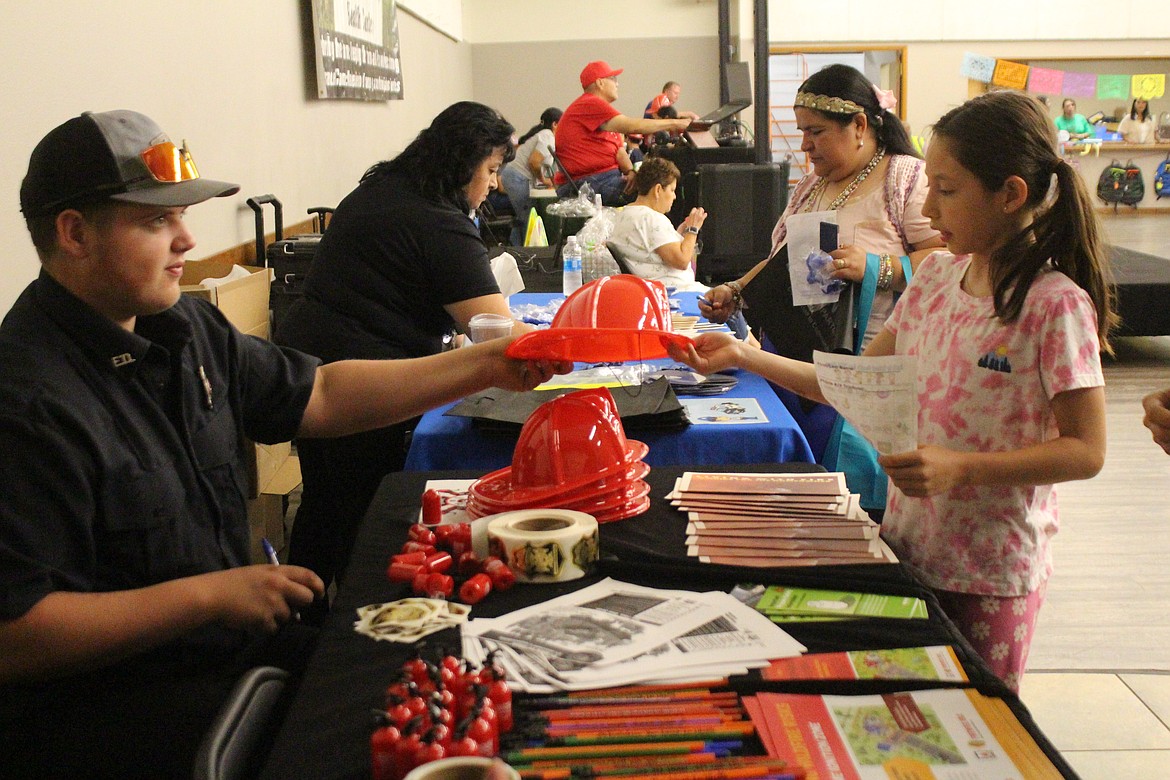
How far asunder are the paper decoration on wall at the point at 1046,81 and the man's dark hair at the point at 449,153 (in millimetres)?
13746

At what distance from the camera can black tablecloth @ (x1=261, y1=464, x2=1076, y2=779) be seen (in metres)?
1.12

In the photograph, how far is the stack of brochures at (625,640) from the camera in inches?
48.6

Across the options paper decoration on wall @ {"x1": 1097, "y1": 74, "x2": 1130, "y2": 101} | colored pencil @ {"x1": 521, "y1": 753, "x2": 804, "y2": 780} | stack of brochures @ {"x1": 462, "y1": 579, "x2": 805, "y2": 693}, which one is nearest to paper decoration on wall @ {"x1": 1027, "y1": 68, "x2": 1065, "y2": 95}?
paper decoration on wall @ {"x1": 1097, "y1": 74, "x2": 1130, "y2": 101}

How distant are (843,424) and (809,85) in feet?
3.50

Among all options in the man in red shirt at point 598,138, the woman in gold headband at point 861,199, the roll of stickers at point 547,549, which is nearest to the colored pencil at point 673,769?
the roll of stickers at point 547,549

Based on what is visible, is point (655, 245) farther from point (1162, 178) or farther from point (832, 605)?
point (1162, 178)

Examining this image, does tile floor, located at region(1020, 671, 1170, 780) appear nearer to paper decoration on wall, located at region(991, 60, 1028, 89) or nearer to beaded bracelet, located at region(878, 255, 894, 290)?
beaded bracelet, located at region(878, 255, 894, 290)

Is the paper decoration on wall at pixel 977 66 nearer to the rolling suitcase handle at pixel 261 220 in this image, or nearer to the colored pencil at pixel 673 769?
the rolling suitcase handle at pixel 261 220

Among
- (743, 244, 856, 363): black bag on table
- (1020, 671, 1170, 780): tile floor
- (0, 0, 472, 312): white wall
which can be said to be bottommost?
(1020, 671, 1170, 780): tile floor

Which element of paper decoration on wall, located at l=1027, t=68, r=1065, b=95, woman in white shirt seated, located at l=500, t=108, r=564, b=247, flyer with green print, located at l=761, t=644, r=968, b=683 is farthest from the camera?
paper decoration on wall, located at l=1027, t=68, r=1065, b=95

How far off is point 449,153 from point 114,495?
1.77 m

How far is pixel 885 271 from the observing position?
279cm

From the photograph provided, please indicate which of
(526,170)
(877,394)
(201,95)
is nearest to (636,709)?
(877,394)

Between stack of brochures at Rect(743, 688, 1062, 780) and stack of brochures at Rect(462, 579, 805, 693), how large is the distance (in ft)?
0.37
